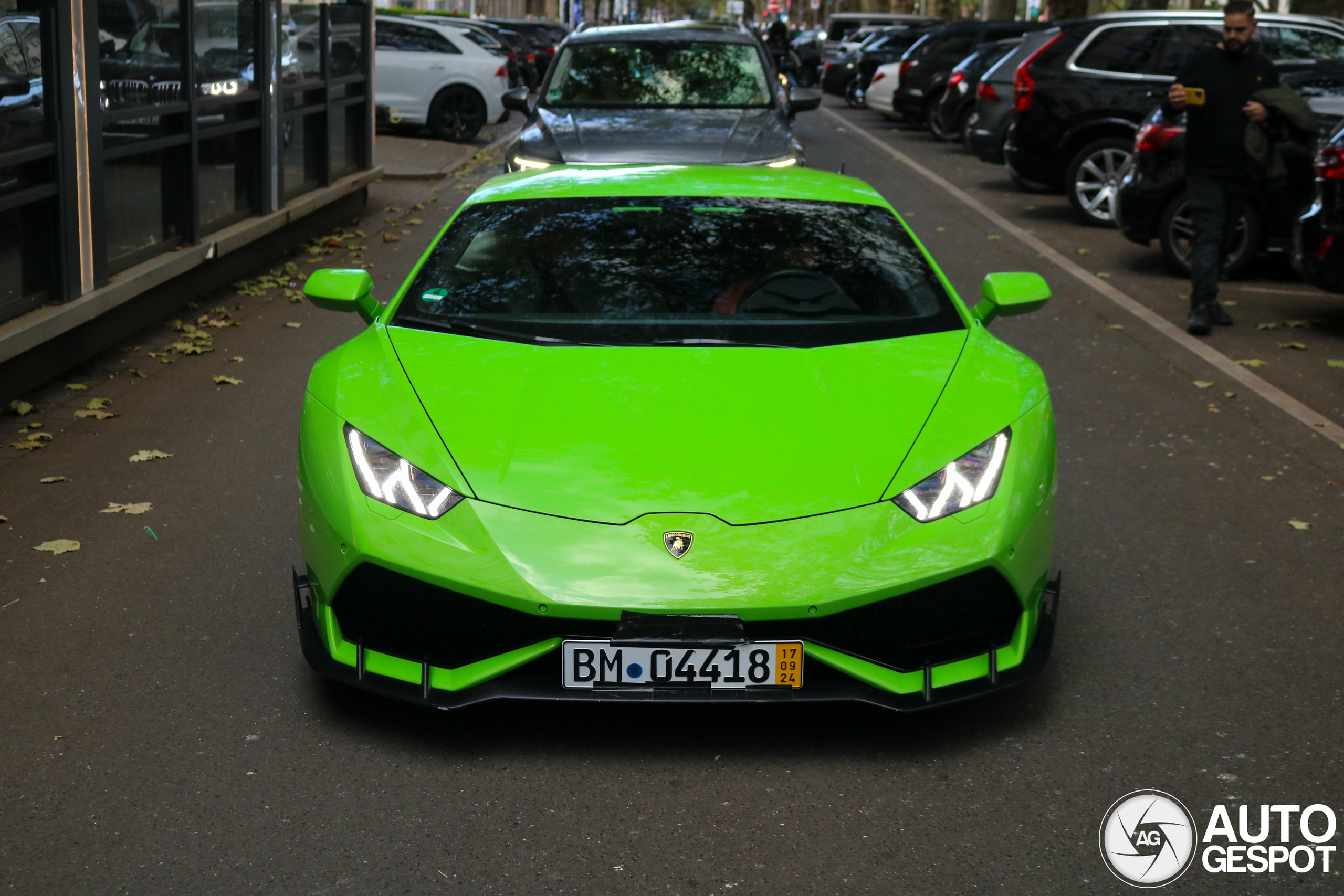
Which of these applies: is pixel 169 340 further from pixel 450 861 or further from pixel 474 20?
pixel 474 20

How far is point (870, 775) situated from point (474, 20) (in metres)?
29.3

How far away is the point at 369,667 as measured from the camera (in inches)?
151

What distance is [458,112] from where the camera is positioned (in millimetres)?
23406

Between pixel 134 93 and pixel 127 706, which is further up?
pixel 134 93

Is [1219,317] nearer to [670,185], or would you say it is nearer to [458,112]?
[670,185]

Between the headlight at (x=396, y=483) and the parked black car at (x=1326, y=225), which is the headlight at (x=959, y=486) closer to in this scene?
the headlight at (x=396, y=483)

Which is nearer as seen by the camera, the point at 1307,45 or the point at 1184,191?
the point at 1184,191

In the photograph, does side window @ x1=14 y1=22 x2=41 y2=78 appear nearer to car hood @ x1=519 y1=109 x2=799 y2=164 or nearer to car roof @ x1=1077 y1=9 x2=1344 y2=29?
car hood @ x1=519 y1=109 x2=799 y2=164

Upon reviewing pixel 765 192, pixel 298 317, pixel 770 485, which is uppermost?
pixel 765 192

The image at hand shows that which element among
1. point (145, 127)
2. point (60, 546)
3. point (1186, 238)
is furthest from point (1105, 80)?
point (60, 546)

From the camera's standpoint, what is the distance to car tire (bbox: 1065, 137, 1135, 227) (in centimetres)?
1510

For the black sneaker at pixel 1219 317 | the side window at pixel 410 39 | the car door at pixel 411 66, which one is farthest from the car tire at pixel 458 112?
the black sneaker at pixel 1219 317

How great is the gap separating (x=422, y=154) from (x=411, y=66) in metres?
3.01

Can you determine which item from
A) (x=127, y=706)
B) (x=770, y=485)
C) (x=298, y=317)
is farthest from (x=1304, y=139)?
(x=127, y=706)
